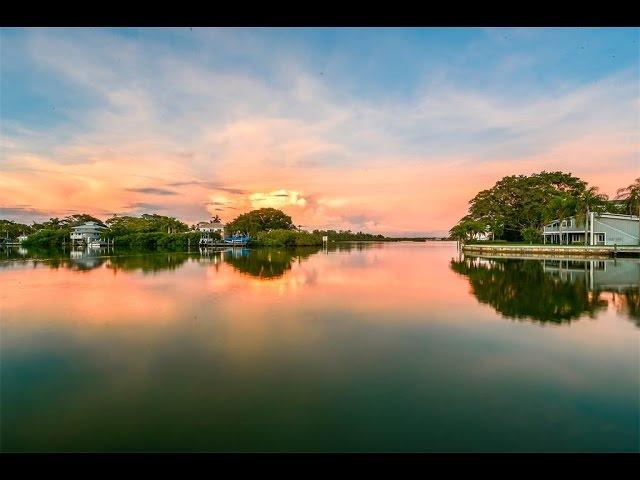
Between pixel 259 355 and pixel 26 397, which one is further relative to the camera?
pixel 259 355

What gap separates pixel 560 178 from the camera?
46.1 meters

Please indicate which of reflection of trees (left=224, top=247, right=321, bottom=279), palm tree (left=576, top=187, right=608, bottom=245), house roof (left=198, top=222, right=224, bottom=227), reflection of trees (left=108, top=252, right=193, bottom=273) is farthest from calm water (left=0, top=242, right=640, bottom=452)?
house roof (left=198, top=222, right=224, bottom=227)

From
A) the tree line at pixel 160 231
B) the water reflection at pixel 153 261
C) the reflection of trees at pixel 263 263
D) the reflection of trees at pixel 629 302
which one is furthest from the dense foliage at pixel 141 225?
the reflection of trees at pixel 629 302

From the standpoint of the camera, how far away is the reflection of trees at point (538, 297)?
9.91 metres

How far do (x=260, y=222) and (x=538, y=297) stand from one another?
67506 millimetres

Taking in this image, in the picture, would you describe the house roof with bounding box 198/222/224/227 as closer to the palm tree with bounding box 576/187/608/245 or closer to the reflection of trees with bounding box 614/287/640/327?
the palm tree with bounding box 576/187/608/245

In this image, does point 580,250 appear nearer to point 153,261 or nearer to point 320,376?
point 320,376

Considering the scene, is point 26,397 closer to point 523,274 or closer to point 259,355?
point 259,355

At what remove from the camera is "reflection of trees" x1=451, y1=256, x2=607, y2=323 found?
991 centimetres

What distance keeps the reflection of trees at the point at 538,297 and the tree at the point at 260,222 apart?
60.6 metres

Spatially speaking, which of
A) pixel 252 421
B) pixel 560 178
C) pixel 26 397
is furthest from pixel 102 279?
pixel 560 178

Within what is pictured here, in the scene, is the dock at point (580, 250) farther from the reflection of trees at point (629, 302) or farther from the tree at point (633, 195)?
the reflection of trees at point (629, 302)

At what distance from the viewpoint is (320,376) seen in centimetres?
548
